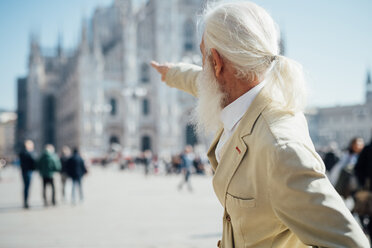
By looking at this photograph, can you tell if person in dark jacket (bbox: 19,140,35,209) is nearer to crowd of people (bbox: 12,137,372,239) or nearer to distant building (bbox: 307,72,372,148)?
crowd of people (bbox: 12,137,372,239)

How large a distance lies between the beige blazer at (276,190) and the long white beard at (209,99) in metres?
0.15

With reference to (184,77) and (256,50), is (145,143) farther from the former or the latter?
(256,50)

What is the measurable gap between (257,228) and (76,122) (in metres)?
41.7

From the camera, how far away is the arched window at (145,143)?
3674cm

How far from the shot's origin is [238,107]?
122 cm

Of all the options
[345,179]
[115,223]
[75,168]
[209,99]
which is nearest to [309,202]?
[209,99]

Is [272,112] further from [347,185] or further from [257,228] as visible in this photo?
[347,185]

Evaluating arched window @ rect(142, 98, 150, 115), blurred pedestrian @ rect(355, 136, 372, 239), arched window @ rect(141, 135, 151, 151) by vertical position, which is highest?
arched window @ rect(142, 98, 150, 115)

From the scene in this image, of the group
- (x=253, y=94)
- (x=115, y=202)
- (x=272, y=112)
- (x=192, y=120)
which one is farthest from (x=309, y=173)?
(x=115, y=202)

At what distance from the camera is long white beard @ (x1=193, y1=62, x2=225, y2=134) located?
1286 millimetres

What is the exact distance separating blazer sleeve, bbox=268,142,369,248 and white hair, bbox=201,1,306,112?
21 cm

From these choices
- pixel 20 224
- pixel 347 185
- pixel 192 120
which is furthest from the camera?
pixel 20 224

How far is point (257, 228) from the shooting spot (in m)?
1.08

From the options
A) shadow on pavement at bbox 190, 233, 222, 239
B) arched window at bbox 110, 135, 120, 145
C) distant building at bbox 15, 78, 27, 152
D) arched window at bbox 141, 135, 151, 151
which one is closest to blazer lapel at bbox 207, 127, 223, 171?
shadow on pavement at bbox 190, 233, 222, 239
